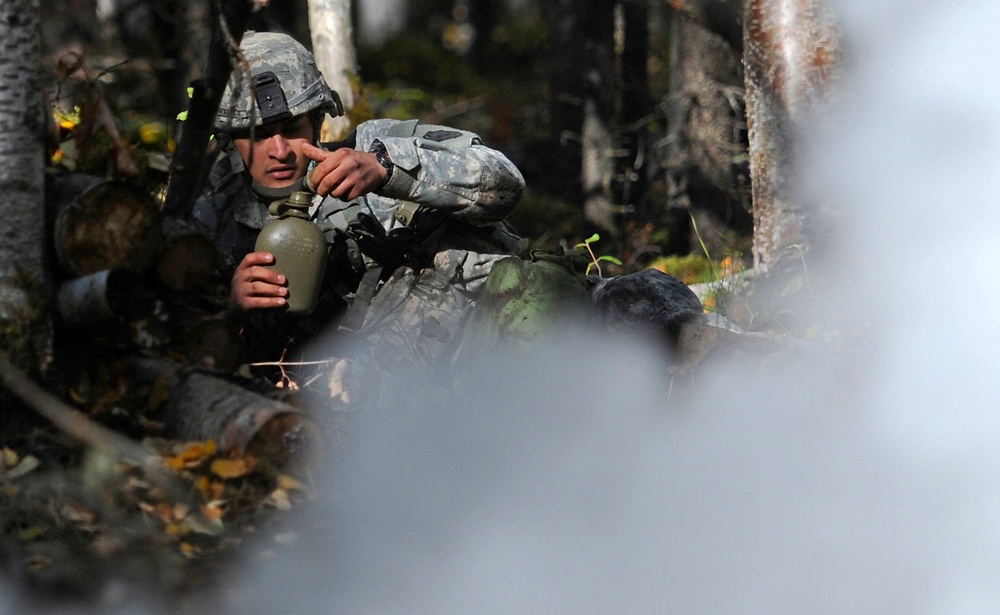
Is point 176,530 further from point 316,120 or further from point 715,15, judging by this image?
point 715,15

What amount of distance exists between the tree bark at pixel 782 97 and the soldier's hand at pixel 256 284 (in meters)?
2.29

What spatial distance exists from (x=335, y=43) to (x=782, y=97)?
322cm

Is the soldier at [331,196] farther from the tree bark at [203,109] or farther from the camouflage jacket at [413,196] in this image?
the tree bark at [203,109]

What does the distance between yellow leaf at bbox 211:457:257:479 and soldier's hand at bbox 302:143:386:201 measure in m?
0.93

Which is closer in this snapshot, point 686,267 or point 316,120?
point 316,120

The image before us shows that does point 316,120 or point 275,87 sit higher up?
point 275,87

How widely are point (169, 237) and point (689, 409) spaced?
6.14 ft

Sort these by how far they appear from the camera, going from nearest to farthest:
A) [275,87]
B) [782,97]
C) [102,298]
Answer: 1. [102,298]
2. [275,87]
3. [782,97]

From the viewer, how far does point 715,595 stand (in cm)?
319

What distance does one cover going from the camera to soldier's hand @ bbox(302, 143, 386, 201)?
11.4 feet

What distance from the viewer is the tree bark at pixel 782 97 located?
15.1 feet

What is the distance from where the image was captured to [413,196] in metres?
3.82

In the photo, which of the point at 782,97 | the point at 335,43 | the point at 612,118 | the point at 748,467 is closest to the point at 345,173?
the point at 748,467

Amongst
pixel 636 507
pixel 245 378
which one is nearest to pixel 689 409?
pixel 636 507
